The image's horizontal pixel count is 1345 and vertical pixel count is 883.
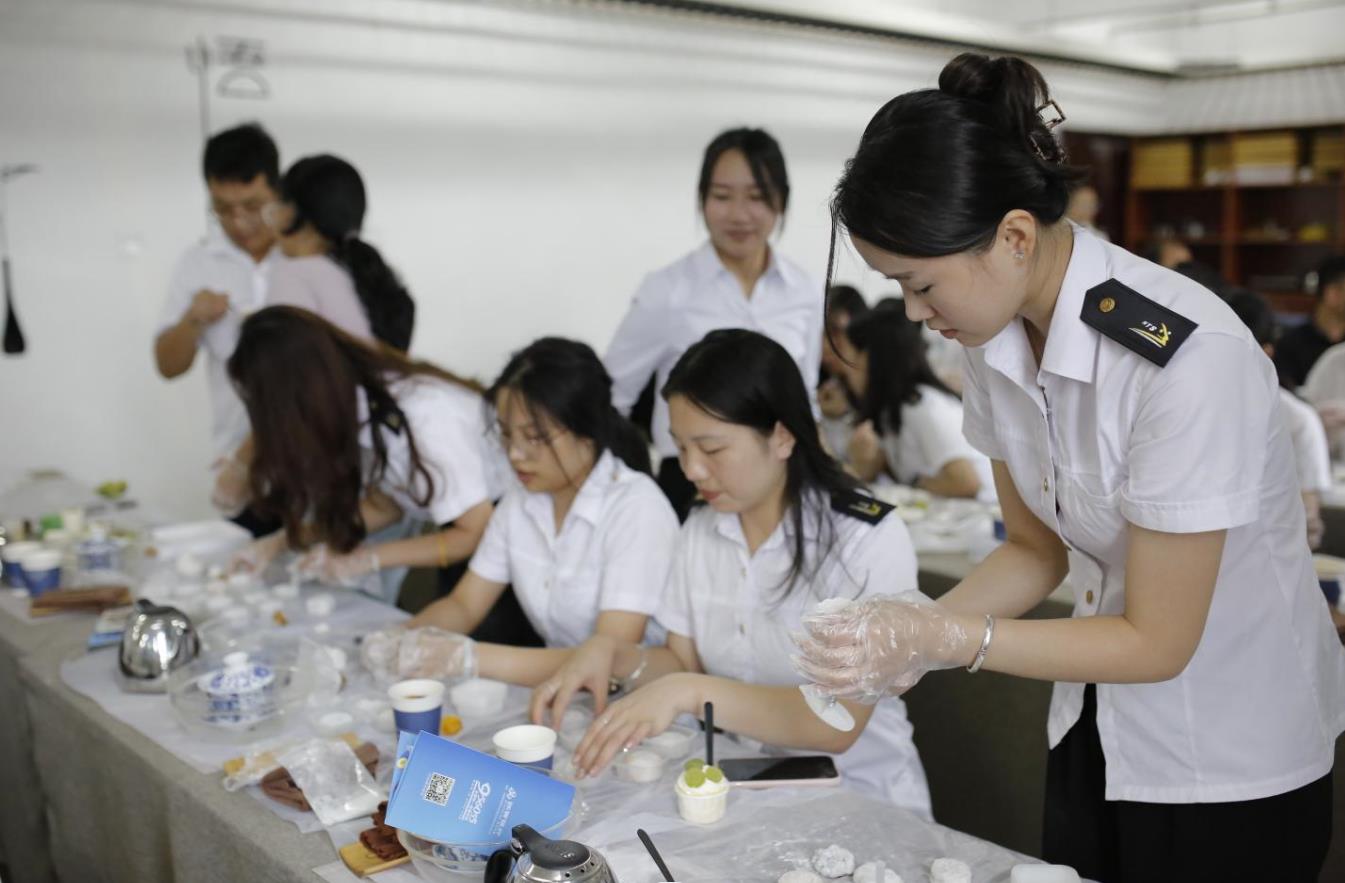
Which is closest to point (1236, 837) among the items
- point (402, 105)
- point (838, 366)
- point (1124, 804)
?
point (1124, 804)

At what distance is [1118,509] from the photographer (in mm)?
1206

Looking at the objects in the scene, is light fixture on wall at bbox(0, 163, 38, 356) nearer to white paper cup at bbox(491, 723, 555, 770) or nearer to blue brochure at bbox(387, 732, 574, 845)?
white paper cup at bbox(491, 723, 555, 770)

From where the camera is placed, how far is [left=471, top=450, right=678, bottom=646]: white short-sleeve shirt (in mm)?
2059

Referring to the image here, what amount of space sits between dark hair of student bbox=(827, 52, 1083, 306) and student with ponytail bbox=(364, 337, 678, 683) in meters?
1.01

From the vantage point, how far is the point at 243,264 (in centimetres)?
342

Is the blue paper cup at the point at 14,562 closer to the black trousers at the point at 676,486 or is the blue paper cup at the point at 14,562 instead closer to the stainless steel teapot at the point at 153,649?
the stainless steel teapot at the point at 153,649

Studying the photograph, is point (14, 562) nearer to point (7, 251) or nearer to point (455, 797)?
point (455, 797)

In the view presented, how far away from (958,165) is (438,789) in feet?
2.65

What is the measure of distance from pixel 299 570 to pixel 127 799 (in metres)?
0.78

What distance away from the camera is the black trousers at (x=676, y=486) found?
292 centimetres

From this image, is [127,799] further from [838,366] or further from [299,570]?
[838,366]

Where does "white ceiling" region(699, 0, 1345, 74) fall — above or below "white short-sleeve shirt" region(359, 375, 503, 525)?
above

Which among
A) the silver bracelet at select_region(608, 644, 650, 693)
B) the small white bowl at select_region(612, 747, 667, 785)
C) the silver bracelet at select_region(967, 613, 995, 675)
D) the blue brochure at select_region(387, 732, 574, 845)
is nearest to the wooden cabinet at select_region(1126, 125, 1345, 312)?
the silver bracelet at select_region(608, 644, 650, 693)

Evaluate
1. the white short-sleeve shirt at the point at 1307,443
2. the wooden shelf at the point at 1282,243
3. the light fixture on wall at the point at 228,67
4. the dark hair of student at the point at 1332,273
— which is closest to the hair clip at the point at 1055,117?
the white short-sleeve shirt at the point at 1307,443
